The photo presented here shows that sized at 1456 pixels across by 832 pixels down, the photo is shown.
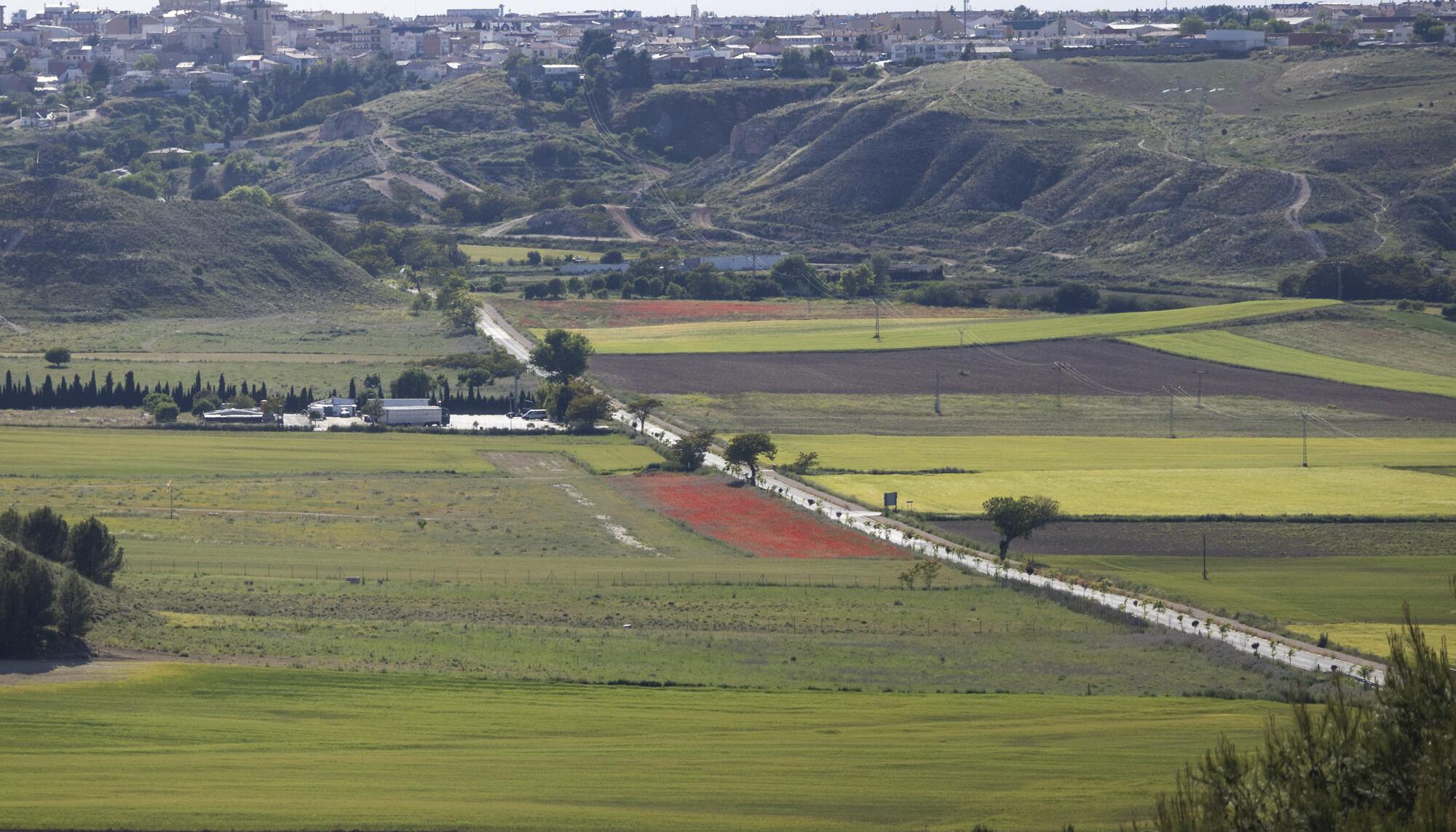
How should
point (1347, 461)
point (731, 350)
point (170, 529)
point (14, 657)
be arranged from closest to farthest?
point (14, 657) → point (170, 529) → point (1347, 461) → point (731, 350)

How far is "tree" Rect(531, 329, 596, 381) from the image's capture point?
106312mm

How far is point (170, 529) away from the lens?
67188 mm

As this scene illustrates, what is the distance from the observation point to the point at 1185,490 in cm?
7531

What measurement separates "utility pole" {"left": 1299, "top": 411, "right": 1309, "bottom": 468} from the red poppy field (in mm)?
22963

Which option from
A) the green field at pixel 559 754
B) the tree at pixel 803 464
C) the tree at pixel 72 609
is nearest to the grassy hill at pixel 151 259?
the tree at pixel 803 464

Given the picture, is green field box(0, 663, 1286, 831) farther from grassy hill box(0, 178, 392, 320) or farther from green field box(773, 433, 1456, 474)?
grassy hill box(0, 178, 392, 320)

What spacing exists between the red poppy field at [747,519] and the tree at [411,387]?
75.5 ft

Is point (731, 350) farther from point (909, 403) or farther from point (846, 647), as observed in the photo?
point (846, 647)

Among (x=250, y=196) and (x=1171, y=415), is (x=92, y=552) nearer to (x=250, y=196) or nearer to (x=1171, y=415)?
(x=1171, y=415)

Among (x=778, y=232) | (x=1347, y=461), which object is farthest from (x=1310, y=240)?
(x=1347, y=461)

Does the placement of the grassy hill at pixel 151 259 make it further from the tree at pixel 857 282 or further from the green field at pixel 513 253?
the tree at pixel 857 282

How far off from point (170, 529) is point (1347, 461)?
47.3 meters

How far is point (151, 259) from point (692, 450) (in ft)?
230

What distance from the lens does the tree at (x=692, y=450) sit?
272 feet
